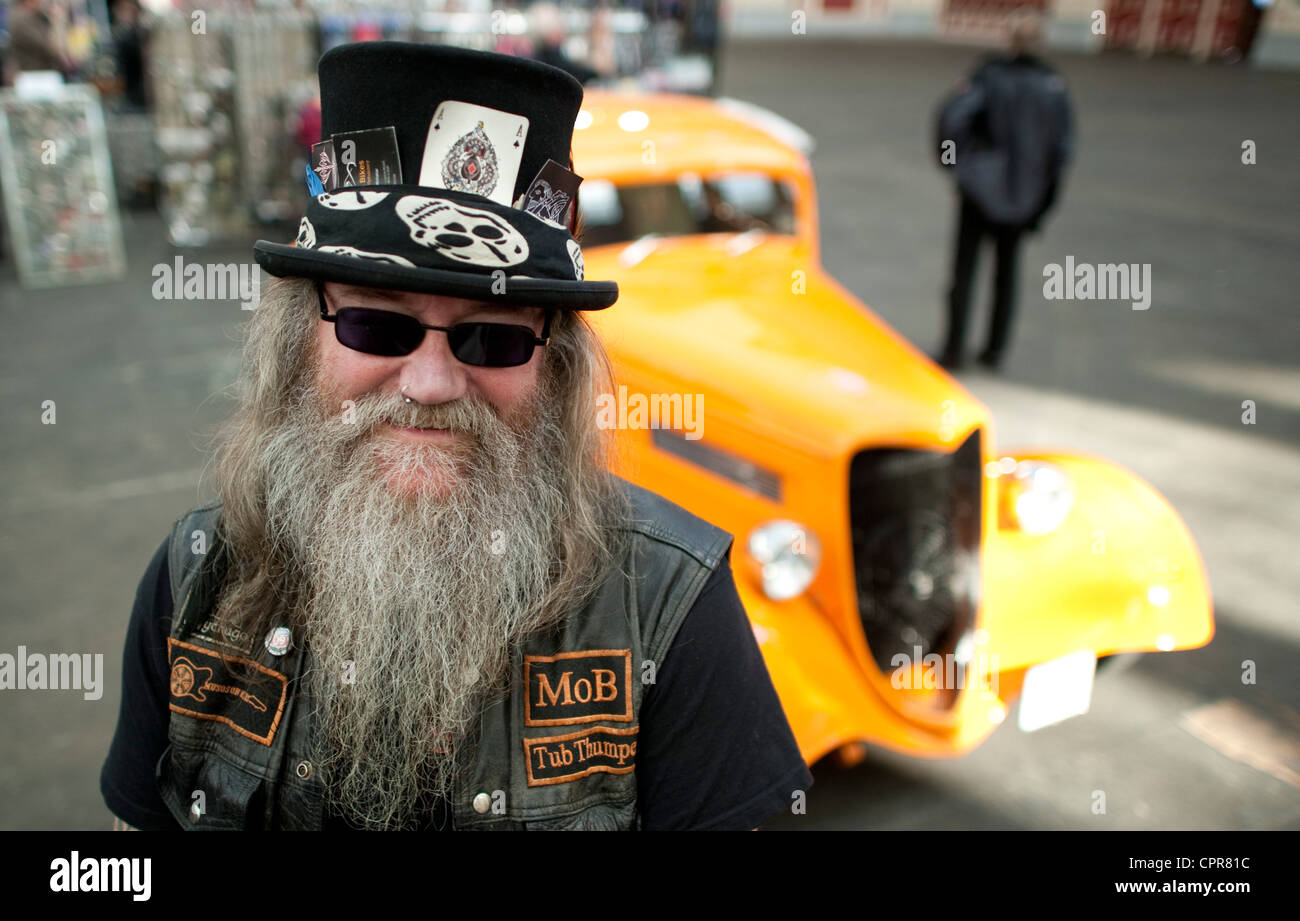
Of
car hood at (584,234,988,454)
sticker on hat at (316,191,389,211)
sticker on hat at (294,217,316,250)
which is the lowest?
car hood at (584,234,988,454)

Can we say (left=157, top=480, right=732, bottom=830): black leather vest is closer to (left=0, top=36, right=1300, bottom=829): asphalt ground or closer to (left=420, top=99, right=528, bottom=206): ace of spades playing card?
(left=420, top=99, right=528, bottom=206): ace of spades playing card

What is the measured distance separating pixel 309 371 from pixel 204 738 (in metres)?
0.63

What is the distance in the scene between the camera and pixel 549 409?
176 cm

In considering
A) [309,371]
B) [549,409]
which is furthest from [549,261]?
[309,371]

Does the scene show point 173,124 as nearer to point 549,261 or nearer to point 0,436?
point 0,436

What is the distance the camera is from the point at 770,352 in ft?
11.5

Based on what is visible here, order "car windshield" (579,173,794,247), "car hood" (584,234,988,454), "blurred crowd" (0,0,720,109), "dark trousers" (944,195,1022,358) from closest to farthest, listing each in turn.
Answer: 1. "car hood" (584,234,988,454)
2. "car windshield" (579,173,794,247)
3. "dark trousers" (944,195,1022,358)
4. "blurred crowd" (0,0,720,109)

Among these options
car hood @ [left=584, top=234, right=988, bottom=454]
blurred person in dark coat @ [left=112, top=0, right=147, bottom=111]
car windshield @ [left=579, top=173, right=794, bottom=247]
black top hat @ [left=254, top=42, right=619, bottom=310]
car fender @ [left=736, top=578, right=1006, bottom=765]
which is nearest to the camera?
black top hat @ [left=254, top=42, right=619, bottom=310]

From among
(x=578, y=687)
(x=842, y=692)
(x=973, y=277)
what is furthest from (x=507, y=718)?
(x=973, y=277)

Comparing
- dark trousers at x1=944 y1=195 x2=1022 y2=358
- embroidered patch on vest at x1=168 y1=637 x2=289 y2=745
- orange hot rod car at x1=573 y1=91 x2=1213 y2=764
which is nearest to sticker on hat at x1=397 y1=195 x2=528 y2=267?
embroidered patch on vest at x1=168 y1=637 x2=289 y2=745

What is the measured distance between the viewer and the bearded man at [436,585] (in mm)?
1558

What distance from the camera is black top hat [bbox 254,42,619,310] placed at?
4.88 ft

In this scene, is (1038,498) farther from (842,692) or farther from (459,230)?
(459,230)

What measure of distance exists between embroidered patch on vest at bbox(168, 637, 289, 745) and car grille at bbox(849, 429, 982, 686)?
2.15 metres
